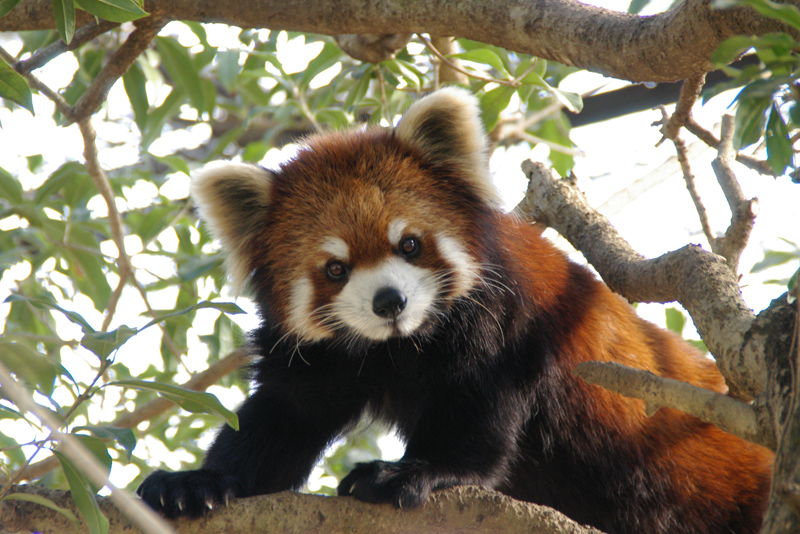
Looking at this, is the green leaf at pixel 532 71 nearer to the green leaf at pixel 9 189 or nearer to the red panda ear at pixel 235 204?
the red panda ear at pixel 235 204

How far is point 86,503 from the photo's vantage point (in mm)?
1946

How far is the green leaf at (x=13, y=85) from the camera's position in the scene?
2398 mm

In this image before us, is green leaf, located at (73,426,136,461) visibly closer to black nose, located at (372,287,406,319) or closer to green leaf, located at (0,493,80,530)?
green leaf, located at (0,493,80,530)

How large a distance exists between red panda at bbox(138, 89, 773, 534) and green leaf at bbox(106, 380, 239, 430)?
1.71ft

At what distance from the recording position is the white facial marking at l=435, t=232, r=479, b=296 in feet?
9.47

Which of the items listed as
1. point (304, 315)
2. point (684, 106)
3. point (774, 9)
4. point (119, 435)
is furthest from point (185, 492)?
point (684, 106)

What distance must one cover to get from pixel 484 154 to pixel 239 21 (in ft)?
3.95

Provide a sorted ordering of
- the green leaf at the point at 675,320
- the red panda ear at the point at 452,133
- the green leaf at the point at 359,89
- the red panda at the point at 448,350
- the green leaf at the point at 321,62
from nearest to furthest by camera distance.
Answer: the red panda at the point at 448,350, the red panda ear at the point at 452,133, the green leaf at the point at 359,89, the green leaf at the point at 321,62, the green leaf at the point at 675,320

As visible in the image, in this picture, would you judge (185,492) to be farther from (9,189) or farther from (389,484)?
(9,189)

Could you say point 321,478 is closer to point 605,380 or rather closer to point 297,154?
point 297,154

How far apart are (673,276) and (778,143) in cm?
93

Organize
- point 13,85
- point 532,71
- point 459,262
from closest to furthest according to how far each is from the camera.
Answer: point 13,85, point 459,262, point 532,71

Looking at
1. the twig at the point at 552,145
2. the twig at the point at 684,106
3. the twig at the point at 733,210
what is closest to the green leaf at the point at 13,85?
the twig at the point at 684,106

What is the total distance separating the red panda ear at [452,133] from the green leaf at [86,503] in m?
1.90
